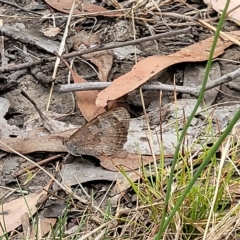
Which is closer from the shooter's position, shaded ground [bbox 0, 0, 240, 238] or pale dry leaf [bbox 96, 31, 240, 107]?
shaded ground [bbox 0, 0, 240, 238]

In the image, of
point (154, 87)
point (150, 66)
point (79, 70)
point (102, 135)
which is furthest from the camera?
point (79, 70)

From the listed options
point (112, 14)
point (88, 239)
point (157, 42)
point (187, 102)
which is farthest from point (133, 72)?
point (88, 239)

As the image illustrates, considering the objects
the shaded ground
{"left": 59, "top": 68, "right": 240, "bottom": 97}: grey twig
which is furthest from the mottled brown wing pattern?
{"left": 59, "top": 68, "right": 240, "bottom": 97}: grey twig

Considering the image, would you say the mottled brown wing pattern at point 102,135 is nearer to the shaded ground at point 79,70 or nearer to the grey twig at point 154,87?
the shaded ground at point 79,70

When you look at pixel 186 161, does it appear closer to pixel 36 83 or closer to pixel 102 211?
pixel 102 211

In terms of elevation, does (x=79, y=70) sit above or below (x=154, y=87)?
below

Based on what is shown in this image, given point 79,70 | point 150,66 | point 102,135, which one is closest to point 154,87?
point 150,66

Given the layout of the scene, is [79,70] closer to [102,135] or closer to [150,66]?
[150,66]

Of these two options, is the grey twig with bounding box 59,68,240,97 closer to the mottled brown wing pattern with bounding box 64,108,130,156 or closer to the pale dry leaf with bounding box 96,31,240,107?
the pale dry leaf with bounding box 96,31,240,107
